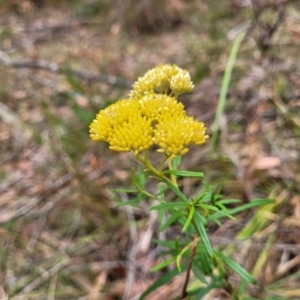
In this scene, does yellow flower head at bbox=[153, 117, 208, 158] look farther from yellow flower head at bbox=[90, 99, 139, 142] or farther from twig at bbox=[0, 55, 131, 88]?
twig at bbox=[0, 55, 131, 88]

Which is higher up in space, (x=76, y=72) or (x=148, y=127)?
(x=148, y=127)

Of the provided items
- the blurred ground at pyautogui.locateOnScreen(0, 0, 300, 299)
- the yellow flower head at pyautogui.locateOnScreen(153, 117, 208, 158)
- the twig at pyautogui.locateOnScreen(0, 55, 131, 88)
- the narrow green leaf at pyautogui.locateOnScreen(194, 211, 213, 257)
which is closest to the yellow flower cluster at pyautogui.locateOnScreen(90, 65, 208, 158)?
the yellow flower head at pyautogui.locateOnScreen(153, 117, 208, 158)

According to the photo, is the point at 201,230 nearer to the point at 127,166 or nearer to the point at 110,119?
the point at 110,119

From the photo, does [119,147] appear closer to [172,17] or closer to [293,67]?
[293,67]

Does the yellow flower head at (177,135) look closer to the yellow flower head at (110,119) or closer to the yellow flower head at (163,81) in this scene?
the yellow flower head at (110,119)

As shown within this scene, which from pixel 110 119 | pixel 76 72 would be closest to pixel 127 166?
pixel 76 72

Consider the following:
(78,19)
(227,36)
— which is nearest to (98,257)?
(227,36)

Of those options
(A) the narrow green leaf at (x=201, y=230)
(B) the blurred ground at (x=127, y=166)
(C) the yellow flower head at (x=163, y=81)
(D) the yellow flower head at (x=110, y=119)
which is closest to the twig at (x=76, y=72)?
(B) the blurred ground at (x=127, y=166)
